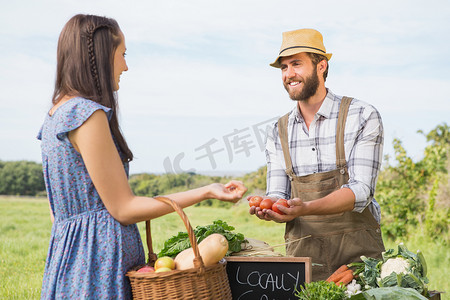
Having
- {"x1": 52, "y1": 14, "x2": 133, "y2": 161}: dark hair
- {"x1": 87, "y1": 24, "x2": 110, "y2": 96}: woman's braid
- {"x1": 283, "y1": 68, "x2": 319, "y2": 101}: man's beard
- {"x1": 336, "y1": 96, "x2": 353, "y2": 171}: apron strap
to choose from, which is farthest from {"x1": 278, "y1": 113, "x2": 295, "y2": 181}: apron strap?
{"x1": 87, "y1": 24, "x2": 110, "y2": 96}: woman's braid

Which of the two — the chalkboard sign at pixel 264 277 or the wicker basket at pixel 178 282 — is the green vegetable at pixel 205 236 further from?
the wicker basket at pixel 178 282

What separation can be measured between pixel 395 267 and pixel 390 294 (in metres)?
0.36

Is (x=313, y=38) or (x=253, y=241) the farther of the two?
(x=313, y=38)

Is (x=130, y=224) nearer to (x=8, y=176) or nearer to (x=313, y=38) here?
(x=313, y=38)

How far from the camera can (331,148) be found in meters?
3.99

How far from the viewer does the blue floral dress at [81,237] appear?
7.88 ft

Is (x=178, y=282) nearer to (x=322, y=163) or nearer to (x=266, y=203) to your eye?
(x=266, y=203)

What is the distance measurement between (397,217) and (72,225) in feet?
27.8

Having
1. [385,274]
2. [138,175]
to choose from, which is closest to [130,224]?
[385,274]

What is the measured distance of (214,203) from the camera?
14.6 m

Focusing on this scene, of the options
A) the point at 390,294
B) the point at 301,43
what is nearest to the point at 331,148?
the point at 301,43

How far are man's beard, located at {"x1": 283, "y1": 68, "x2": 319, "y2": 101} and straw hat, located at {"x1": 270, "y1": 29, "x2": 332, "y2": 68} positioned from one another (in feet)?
0.73

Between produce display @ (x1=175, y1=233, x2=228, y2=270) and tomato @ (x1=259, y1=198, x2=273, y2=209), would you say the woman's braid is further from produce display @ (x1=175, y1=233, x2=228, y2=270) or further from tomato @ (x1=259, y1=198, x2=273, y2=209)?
tomato @ (x1=259, y1=198, x2=273, y2=209)

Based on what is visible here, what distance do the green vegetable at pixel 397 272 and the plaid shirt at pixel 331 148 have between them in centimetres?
50
